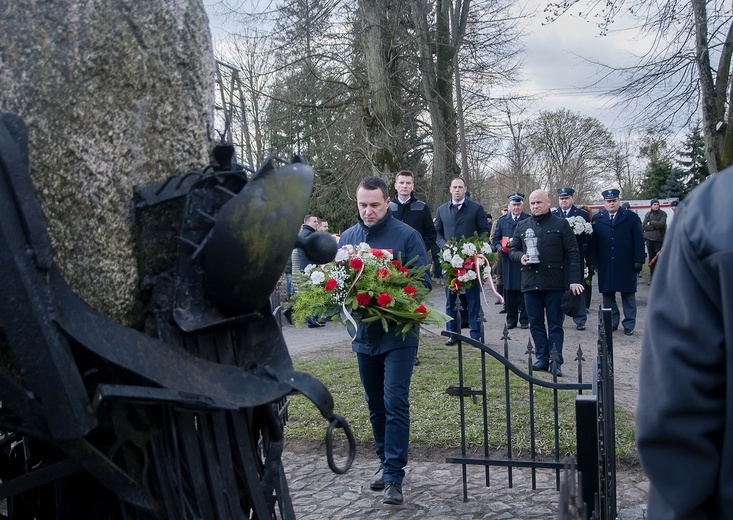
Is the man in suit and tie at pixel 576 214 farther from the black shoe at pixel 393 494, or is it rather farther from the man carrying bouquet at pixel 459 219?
the black shoe at pixel 393 494

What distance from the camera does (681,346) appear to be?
1.56 m

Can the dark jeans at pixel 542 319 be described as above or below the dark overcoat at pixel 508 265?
below

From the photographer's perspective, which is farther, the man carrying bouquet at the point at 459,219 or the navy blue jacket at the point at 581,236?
the navy blue jacket at the point at 581,236

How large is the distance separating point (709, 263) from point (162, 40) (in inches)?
65.5

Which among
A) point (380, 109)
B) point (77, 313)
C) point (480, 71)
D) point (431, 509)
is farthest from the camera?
point (480, 71)

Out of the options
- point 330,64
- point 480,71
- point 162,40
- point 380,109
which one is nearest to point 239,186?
point 162,40

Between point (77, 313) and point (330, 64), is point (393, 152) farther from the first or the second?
point (77, 313)

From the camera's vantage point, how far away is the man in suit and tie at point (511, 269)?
37.5 ft

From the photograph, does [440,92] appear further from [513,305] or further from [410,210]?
[410,210]

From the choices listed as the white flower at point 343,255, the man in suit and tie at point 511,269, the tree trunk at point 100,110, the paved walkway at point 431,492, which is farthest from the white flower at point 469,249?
the tree trunk at point 100,110

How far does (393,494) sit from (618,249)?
301 inches

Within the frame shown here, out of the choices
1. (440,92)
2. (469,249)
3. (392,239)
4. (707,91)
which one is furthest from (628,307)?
(440,92)

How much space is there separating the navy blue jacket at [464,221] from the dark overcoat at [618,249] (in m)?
2.01

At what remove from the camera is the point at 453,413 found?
269 inches
